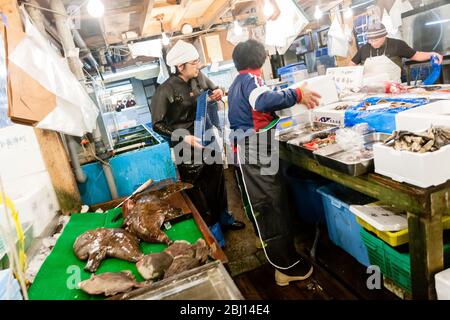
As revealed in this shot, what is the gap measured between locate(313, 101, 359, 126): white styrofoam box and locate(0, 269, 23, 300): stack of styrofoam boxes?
10.2 ft

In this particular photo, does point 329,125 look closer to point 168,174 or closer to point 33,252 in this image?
point 168,174

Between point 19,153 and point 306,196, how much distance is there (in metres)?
3.29

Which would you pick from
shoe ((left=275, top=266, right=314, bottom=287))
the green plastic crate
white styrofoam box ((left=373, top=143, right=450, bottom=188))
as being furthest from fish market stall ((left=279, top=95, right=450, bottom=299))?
shoe ((left=275, top=266, right=314, bottom=287))

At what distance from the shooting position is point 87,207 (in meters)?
3.50

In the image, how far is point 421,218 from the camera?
6.61 ft

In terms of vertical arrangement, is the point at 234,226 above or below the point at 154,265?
below

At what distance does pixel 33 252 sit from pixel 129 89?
12.8m

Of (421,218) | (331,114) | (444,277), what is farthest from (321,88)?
(444,277)

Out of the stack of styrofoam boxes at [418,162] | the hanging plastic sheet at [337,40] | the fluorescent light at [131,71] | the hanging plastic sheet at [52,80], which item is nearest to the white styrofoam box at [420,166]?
the stack of styrofoam boxes at [418,162]

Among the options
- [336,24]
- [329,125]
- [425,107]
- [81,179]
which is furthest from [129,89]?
[425,107]

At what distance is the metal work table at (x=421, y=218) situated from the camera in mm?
1940

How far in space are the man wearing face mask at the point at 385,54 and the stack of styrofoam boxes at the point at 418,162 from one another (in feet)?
9.26

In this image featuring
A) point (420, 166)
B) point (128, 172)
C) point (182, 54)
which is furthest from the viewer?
point (128, 172)

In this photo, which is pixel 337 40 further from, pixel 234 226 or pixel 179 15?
pixel 234 226
